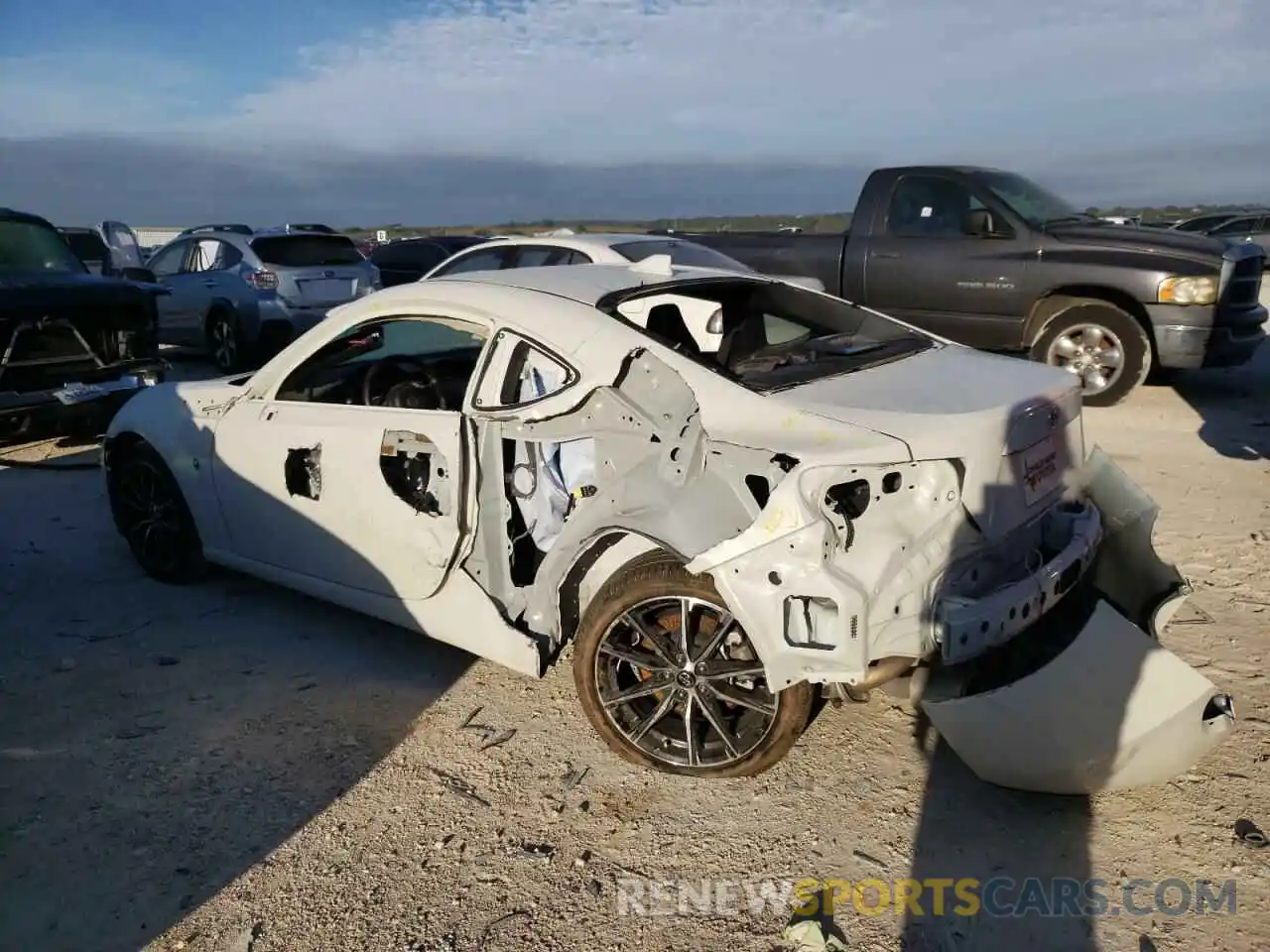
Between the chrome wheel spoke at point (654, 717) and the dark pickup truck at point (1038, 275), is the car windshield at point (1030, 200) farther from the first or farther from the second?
the chrome wheel spoke at point (654, 717)

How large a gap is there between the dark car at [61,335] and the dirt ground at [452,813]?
11.2 ft

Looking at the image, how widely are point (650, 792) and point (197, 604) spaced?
2.74m

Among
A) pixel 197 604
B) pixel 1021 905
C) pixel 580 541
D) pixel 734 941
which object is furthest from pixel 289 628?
pixel 1021 905

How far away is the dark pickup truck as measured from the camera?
824cm

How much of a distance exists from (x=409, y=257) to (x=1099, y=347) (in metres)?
9.47

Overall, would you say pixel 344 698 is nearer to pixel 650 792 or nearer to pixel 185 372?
pixel 650 792

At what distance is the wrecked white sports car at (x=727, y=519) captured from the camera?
2842 mm

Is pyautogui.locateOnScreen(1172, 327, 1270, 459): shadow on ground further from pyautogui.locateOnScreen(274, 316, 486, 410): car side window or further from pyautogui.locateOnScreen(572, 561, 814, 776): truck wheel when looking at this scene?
pyautogui.locateOnScreen(274, 316, 486, 410): car side window

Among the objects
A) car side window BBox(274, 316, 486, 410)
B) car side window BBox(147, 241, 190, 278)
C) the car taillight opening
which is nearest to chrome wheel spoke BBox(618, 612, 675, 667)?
car side window BBox(274, 316, 486, 410)

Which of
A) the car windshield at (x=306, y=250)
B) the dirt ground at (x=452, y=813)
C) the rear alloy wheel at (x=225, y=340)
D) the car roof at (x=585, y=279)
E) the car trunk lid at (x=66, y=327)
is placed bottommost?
the dirt ground at (x=452, y=813)

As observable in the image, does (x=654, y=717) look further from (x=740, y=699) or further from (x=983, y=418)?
(x=983, y=418)

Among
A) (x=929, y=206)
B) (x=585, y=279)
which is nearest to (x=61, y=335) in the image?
(x=585, y=279)

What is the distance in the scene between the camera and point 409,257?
14.2 metres

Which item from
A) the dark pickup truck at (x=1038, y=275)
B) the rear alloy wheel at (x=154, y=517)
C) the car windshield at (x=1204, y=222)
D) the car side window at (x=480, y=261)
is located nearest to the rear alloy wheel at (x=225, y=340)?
the car side window at (x=480, y=261)
